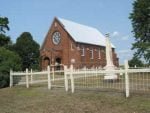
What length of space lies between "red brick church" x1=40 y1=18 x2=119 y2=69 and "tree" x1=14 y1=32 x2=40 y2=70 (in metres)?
2.54

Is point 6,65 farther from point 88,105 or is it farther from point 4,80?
point 88,105

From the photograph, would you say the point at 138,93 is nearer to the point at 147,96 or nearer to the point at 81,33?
the point at 147,96

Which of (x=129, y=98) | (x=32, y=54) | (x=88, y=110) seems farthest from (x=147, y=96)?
(x=32, y=54)

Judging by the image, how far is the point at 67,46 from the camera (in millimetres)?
59094

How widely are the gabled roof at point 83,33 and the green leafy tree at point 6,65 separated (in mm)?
31594

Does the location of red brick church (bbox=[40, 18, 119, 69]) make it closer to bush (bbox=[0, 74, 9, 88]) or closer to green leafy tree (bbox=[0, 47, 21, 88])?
green leafy tree (bbox=[0, 47, 21, 88])

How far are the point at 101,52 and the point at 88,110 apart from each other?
57162 millimetres

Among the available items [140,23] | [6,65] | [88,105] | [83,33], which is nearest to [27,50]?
[83,33]

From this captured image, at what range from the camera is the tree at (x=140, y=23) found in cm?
4626

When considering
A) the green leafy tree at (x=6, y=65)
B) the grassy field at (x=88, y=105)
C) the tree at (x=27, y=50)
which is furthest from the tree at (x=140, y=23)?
the grassy field at (x=88, y=105)

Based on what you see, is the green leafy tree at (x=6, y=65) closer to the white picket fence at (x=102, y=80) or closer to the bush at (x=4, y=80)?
the bush at (x=4, y=80)

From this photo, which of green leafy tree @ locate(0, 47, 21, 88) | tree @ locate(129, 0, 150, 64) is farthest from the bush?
tree @ locate(129, 0, 150, 64)

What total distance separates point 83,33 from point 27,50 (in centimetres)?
1346

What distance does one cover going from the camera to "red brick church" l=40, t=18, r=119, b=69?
58.8 m
